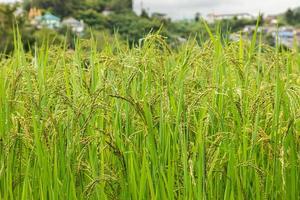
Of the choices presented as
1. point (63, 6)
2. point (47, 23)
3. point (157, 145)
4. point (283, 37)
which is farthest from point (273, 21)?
point (63, 6)

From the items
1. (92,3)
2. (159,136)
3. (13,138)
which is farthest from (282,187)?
(92,3)

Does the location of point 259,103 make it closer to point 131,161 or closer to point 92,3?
point 131,161

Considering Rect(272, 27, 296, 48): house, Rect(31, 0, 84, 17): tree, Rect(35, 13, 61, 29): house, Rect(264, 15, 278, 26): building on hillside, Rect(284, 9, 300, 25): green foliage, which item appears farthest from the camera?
Rect(31, 0, 84, 17): tree

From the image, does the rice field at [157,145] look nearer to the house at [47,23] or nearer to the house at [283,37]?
the house at [283,37]

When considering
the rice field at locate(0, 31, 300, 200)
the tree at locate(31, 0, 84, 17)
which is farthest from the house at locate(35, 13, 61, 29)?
the tree at locate(31, 0, 84, 17)

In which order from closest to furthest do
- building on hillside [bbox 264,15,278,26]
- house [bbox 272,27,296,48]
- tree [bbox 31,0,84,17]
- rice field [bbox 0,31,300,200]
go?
rice field [bbox 0,31,300,200]
house [bbox 272,27,296,48]
building on hillside [bbox 264,15,278,26]
tree [bbox 31,0,84,17]

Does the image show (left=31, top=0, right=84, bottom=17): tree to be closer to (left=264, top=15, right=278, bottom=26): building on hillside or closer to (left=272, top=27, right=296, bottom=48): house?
(left=264, top=15, right=278, bottom=26): building on hillside

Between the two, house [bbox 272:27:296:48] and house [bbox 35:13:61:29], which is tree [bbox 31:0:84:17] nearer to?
house [bbox 35:13:61:29]

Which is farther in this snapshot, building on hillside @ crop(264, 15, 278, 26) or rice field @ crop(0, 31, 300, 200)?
building on hillside @ crop(264, 15, 278, 26)

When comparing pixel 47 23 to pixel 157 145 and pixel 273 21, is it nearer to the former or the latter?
pixel 273 21

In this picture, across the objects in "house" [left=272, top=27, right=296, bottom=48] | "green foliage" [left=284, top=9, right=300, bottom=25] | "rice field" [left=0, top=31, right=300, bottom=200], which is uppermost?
"house" [left=272, top=27, right=296, bottom=48]

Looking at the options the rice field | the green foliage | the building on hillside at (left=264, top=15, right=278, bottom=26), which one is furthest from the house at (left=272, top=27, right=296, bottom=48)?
the green foliage

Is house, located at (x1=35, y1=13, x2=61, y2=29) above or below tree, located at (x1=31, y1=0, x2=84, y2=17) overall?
below

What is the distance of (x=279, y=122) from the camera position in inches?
59.0
